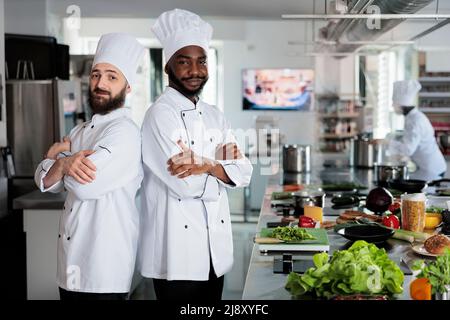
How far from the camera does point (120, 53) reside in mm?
2037

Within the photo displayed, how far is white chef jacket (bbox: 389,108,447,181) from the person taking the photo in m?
5.05

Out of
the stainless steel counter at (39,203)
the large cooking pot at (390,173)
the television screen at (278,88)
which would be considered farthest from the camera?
the television screen at (278,88)

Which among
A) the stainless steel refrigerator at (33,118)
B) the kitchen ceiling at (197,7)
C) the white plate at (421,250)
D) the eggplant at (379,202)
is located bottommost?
the white plate at (421,250)

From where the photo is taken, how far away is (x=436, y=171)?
5141mm

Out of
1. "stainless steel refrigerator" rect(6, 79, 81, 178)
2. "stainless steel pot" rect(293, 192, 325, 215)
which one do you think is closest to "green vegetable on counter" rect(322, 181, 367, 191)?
"stainless steel pot" rect(293, 192, 325, 215)

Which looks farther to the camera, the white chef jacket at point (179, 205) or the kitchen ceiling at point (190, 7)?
the kitchen ceiling at point (190, 7)

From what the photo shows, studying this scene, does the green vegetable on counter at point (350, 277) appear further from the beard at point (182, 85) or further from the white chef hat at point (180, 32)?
the white chef hat at point (180, 32)

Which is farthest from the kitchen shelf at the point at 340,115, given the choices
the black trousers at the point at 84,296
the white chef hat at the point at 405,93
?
the black trousers at the point at 84,296

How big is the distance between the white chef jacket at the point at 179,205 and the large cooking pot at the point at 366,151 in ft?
9.91

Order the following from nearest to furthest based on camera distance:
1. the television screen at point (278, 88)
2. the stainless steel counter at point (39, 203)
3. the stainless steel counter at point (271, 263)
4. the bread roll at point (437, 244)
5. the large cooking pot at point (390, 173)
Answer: the stainless steel counter at point (271, 263) < the bread roll at point (437, 244) < the stainless steel counter at point (39, 203) < the large cooking pot at point (390, 173) < the television screen at point (278, 88)

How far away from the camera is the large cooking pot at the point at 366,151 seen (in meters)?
4.97

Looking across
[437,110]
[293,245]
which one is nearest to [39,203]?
[293,245]

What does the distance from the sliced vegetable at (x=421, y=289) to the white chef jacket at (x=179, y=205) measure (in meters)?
0.82

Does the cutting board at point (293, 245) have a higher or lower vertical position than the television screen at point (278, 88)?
lower
